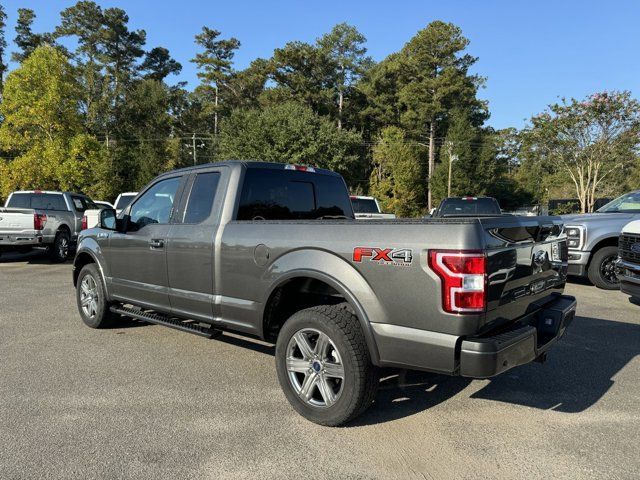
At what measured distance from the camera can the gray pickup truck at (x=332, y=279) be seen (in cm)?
284

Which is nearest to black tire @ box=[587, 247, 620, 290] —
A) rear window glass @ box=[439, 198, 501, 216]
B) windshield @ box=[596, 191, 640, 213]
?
windshield @ box=[596, 191, 640, 213]

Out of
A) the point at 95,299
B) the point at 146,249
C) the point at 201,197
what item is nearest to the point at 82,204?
the point at 95,299

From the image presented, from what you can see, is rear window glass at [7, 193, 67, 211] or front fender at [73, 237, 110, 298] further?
rear window glass at [7, 193, 67, 211]

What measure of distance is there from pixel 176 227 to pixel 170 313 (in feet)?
2.96

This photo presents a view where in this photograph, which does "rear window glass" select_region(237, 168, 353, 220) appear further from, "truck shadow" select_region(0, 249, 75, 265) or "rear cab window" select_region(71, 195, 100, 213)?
"rear cab window" select_region(71, 195, 100, 213)

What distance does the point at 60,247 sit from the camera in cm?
1346

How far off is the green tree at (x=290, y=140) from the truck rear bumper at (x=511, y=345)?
34.4 meters

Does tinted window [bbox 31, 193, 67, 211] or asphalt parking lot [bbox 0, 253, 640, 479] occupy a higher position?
tinted window [bbox 31, 193, 67, 211]

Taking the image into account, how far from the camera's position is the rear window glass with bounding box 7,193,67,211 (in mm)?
13828

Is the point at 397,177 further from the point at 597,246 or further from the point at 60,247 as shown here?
the point at 597,246

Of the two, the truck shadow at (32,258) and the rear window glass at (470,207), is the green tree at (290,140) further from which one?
the rear window glass at (470,207)

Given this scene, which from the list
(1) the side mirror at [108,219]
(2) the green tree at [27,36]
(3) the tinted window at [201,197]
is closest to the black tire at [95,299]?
(1) the side mirror at [108,219]

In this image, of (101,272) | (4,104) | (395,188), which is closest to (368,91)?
(395,188)

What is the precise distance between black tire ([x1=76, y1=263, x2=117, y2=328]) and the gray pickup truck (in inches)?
26.0
